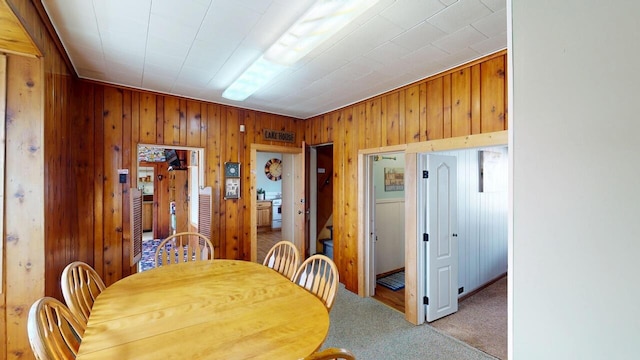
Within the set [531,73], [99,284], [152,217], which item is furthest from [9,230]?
[152,217]

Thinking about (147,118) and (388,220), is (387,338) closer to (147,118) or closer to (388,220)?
(388,220)

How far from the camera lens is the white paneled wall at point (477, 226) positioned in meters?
3.54

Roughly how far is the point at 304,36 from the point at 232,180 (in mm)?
2448

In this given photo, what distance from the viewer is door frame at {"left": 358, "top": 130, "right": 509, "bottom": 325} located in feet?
7.91

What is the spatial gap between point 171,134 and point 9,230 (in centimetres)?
188

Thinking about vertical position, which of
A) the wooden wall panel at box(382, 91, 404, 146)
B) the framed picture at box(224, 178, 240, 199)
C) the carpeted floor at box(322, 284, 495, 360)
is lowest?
the carpeted floor at box(322, 284, 495, 360)

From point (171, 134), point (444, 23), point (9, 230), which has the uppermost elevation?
point (444, 23)

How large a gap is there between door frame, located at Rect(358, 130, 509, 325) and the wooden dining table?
5.33ft

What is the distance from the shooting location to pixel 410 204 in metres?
2.94

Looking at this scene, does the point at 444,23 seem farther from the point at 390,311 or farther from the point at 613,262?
the point at 390,311

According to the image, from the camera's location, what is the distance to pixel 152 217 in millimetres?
→ 7176

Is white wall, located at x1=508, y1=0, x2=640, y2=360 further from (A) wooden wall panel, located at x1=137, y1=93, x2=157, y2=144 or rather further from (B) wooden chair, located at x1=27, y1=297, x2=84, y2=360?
(A) wooden wall panel, located at x1=137, y1=93, x2=157, y2=144

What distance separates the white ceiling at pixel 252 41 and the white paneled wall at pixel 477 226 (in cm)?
147

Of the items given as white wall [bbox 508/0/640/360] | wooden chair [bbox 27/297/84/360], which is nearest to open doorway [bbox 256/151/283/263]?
wooden chair [bbox 27/297/84/360]
